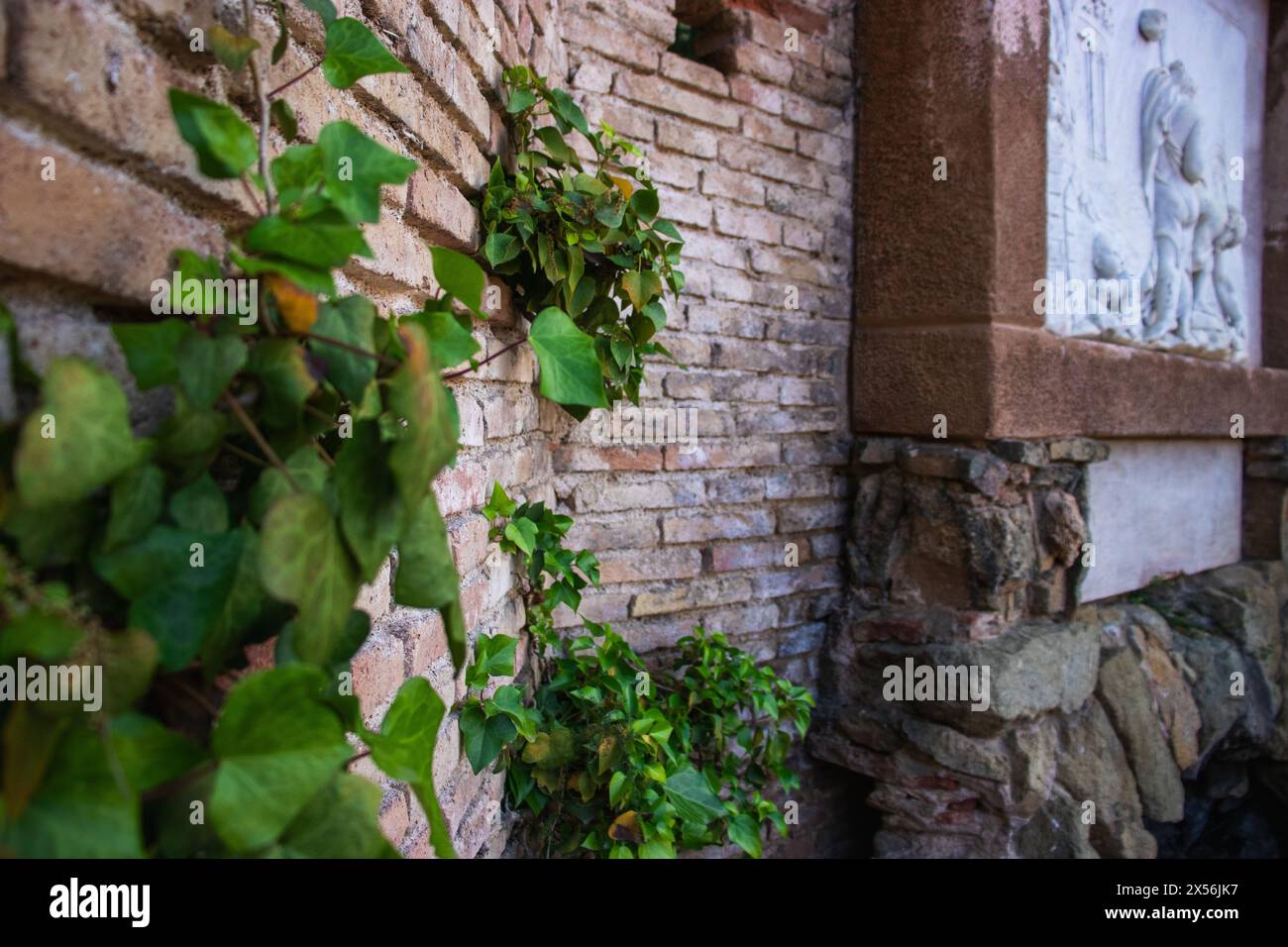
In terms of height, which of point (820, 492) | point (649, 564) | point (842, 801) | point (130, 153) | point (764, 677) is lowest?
point (842, 801)

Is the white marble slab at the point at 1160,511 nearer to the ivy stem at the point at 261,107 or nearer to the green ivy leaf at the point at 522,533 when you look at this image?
the green ivy leaf at the point at 522,533

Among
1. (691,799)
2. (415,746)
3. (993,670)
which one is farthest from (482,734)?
(993,670)

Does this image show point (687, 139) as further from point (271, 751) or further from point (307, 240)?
point (271, 751)

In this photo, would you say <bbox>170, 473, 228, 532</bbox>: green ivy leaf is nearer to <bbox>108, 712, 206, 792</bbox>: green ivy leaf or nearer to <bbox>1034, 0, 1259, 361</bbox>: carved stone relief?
<bbox>108, 712, 206, 792</bbox>: green ivy leaf

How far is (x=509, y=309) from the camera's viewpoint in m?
1.70

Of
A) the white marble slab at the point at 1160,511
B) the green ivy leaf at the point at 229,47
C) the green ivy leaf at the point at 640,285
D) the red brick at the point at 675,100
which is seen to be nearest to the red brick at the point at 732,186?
the red brick at the point at 675,100

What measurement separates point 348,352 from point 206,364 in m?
0.10

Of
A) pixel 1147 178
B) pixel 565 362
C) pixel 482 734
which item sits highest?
pixel 1147 178

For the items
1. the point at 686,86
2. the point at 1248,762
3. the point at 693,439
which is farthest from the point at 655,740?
the point at 1248,762

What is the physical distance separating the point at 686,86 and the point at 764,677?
65.5 inches

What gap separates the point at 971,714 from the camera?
2.50 meters

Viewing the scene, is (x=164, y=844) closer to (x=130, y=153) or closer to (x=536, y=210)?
(x=130, y=153)

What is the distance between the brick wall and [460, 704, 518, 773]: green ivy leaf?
0.03 m

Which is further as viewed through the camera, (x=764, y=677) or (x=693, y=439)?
(x=693, y=439)
